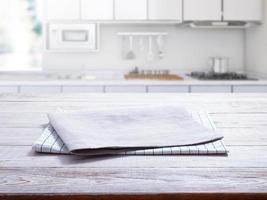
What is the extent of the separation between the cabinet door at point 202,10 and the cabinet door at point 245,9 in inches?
2.9

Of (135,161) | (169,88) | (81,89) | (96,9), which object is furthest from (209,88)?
(135,161)

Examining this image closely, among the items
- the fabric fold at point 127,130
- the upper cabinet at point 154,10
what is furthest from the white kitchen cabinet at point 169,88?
Answer: the fabric fold at point 127,130

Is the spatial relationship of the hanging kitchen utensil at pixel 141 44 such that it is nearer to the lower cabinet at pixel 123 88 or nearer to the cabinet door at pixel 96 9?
the cabinet door at pixel 96 9

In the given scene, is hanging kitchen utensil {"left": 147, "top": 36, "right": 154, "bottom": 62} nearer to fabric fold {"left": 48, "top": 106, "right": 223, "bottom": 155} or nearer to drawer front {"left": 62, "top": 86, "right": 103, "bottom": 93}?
drawer front {"left": 62, "top": 86, "right": 103, "bottom": 93}

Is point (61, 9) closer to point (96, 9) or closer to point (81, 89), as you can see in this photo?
point (96, 9)

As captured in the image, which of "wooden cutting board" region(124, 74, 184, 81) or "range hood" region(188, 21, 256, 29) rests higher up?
"range hood" region(188, 21, 256, 29)

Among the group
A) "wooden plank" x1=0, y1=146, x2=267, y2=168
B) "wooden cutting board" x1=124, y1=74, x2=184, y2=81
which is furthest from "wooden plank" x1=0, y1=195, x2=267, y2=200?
"wooden cutting board" x1=124, y1=74, x2=184, y2=81

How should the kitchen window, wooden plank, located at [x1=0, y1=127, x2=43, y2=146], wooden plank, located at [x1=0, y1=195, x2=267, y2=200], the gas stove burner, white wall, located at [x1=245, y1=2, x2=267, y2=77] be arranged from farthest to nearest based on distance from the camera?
1. the kitchen window
2. white wall, located at [x1=245, y1=2, x2=267, y2=77]
3. the gas stove burner
4. wooden plank, located at [x1=0, y1=127, x2=43, y2=146]
5. wooden plank, located at [x1=0, y1=195, x2=267, y2=200]

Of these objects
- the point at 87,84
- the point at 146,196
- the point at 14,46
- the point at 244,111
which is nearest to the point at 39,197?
the point at 146,196

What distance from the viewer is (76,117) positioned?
115 cm

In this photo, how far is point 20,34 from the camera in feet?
14.5

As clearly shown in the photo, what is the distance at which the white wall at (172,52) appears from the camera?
13.9 feet

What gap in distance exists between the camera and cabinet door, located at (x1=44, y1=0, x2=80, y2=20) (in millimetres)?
3877

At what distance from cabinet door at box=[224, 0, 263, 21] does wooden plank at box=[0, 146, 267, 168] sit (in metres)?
3.14
